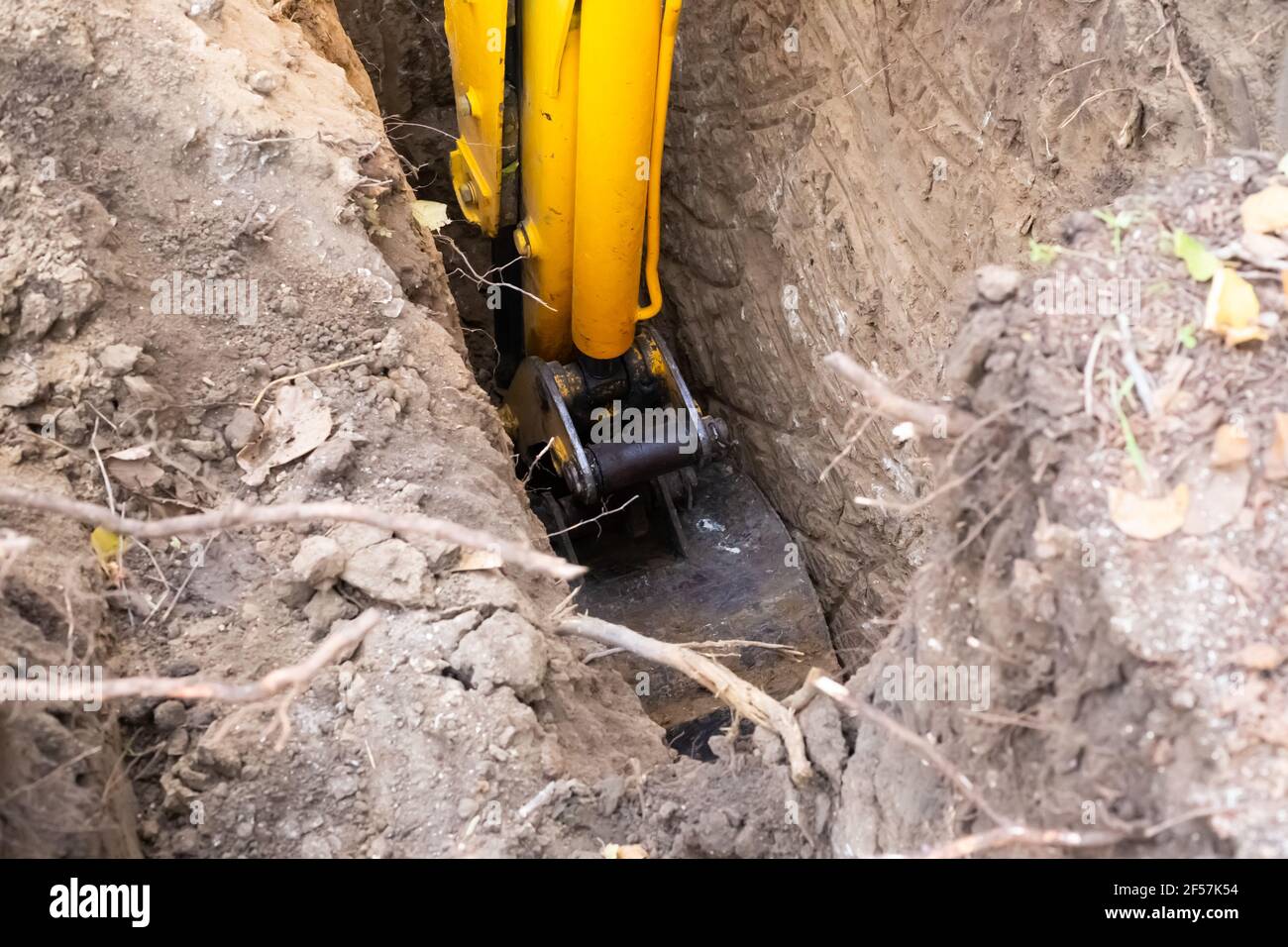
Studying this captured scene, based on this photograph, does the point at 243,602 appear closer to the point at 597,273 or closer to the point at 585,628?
the point at 585,628

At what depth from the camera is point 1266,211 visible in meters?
1.54

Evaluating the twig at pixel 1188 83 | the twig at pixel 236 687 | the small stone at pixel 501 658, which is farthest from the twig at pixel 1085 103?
the twig at pixel 236 687

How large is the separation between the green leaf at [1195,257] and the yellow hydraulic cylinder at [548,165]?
1.75 metres

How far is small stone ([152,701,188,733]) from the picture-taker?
184cm

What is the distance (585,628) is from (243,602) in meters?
0.69

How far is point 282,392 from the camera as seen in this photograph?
234cm

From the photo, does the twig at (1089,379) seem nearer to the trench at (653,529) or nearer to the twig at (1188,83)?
the twig at (1188,83)

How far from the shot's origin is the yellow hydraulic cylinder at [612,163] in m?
2.72

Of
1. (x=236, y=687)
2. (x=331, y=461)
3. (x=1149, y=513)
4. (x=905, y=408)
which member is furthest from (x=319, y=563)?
(x=1149, y=513)

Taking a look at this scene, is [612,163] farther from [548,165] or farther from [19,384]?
[19,384]

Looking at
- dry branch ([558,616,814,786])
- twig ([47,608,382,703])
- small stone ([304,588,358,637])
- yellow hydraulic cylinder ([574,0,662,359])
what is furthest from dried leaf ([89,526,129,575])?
yellow hydraulic cylinder ([574,0,662,359])

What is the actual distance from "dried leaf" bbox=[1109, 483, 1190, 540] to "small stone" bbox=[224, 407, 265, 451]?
1.73 metres

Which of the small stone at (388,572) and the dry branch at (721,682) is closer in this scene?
the dry branch at (721,682)

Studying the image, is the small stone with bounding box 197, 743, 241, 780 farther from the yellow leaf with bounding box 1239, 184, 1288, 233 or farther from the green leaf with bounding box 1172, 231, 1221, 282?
the yellow leaf with bounding box 1239, 184, 1288, 233
